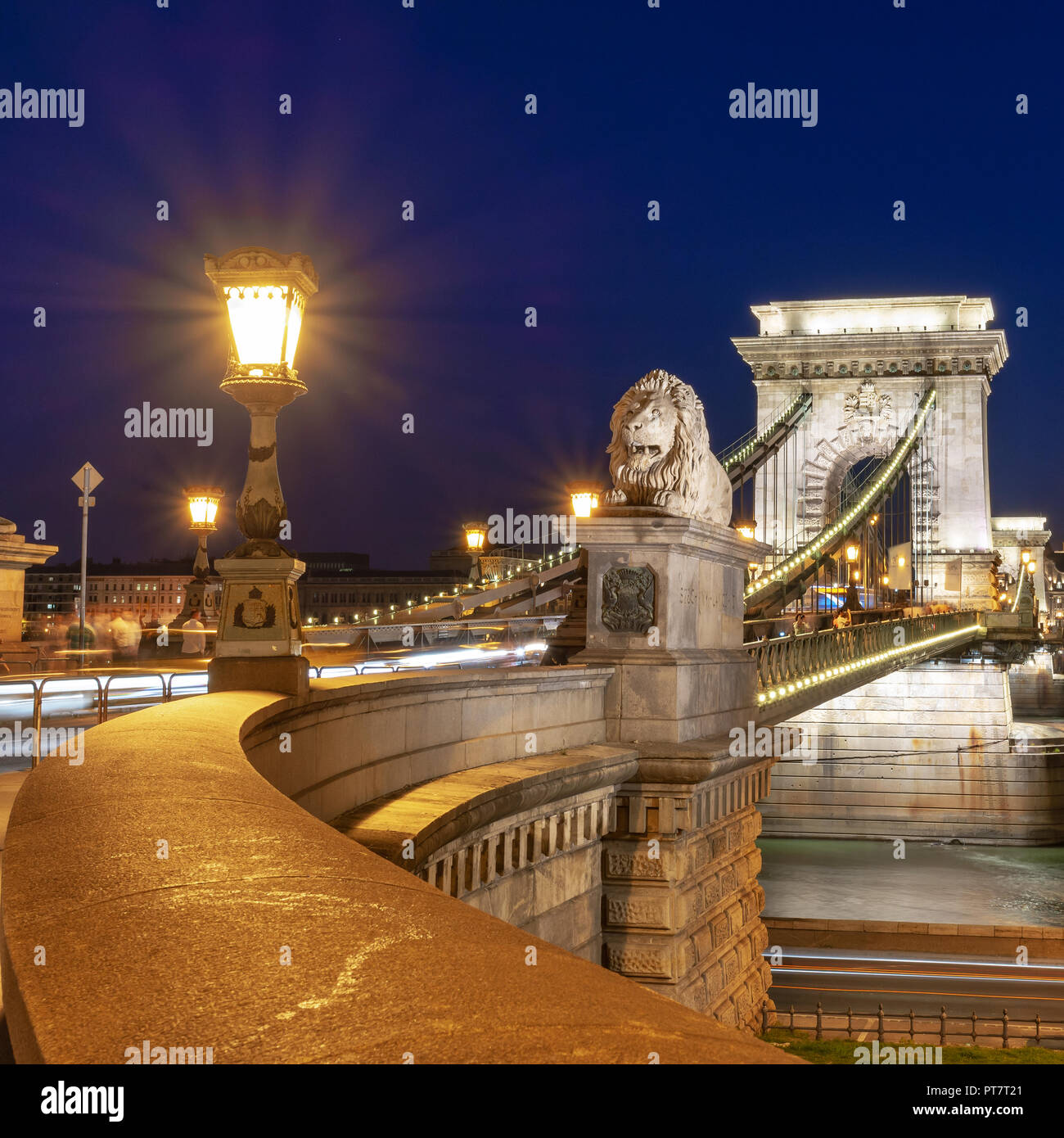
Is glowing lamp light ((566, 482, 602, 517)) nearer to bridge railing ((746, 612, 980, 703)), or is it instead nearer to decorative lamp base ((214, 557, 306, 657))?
bridge railing ((746, 612, 980, 703))

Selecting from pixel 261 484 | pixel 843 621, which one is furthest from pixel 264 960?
pixel 843 621

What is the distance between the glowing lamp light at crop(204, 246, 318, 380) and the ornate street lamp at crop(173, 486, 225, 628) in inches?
544

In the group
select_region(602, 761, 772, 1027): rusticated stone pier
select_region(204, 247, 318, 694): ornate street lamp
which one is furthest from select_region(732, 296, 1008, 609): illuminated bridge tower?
select_region(204, 247, 318, 694): ornate street lamp

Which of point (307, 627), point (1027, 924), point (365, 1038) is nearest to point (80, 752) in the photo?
point (365, 1038)

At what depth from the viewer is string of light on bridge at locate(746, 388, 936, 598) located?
39.8m

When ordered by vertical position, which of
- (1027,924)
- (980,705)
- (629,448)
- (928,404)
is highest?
(928,404)

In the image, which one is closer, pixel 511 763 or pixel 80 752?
pixel 80 752

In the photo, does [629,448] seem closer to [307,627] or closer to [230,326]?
[230,326]

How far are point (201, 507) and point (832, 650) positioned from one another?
36.3 ft

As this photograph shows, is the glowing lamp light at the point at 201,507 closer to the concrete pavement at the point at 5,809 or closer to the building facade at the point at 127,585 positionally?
the concrete pavement at the point at 5,809

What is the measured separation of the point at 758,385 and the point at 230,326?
59434mm

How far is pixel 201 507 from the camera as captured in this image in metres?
21.0

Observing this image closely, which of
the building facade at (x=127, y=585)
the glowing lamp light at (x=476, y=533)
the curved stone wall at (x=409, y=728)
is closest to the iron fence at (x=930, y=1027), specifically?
the curved stone wall at (x=409, y=728)
